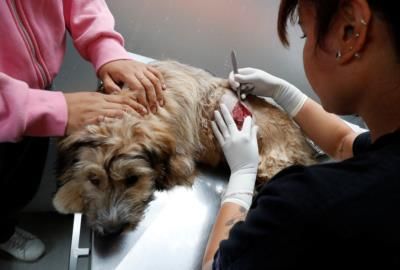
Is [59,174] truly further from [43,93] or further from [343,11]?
[343,11]

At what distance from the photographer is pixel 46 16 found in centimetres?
109

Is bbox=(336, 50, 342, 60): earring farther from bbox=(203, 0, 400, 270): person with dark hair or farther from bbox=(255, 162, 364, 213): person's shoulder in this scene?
bbox=(255, 162, 364, 213): person's shoulder

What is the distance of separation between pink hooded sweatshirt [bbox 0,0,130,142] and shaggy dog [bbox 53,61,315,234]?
12 centimetres

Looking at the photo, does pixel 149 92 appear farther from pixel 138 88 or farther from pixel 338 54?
pixel 338 54

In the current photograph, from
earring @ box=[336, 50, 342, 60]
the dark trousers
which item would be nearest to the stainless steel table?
the dark trousers

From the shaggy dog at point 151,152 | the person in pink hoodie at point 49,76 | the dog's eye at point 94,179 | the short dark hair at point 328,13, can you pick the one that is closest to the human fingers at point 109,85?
the person in pink hoodie at point 49,76

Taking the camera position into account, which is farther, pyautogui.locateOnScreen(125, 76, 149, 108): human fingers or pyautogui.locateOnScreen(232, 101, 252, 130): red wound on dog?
pyautogui.locateOnScreen(232, 101, 252, 130): red wound on dog

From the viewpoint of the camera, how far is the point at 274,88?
138cm

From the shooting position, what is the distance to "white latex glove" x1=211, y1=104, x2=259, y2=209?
43.1 inches

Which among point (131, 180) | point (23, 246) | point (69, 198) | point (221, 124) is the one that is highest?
point (221, 124)

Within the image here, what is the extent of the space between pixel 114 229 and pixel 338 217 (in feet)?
2.11

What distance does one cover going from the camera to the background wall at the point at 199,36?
1648 mm

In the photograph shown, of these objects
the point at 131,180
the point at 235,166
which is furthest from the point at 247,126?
the point at 131,180

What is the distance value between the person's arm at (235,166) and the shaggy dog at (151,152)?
67mm
